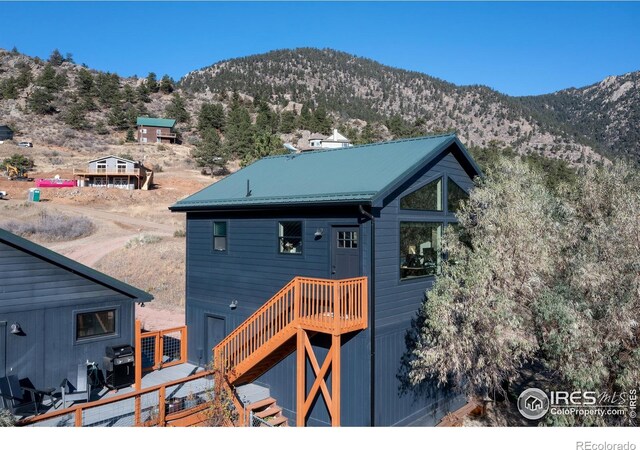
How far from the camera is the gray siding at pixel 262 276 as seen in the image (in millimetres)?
10875

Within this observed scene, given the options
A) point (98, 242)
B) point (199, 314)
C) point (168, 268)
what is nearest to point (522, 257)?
point (199, 314)

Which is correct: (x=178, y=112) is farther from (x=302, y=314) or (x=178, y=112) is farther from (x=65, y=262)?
(x=302, y=314)

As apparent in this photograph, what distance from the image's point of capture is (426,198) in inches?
499

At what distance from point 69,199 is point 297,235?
4209cm

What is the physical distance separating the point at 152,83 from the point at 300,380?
96.7 m

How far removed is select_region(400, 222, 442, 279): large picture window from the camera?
39.2ft

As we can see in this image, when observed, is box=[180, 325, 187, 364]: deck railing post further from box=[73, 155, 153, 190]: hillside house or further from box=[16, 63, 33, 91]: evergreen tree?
box=[16, 63, 33, 91]: evergreen tree

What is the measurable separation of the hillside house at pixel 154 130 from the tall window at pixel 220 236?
65385mm

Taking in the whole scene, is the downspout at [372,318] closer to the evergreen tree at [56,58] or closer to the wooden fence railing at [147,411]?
the wooden fence railing at [147,411]

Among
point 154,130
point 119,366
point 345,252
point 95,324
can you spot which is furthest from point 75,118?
point 345,252

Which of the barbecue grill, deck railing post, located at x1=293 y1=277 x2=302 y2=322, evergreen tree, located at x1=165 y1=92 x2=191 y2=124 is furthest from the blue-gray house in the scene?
evergreen tree, located at x1=165 y1=92 x2=191 y2=124

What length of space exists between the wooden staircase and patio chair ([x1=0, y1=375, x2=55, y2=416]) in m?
3.92

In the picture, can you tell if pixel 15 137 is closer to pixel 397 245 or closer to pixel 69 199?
pixel 69 199

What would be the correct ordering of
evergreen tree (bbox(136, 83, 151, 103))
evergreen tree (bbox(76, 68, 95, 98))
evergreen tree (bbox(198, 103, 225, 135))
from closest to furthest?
evergreen tree (bbox(198, 103, 225, 135)) → evergreen tree (bbox(76, 68, 95, 98)) → evergreen tree (bbox(136, 83, 151, 103))
